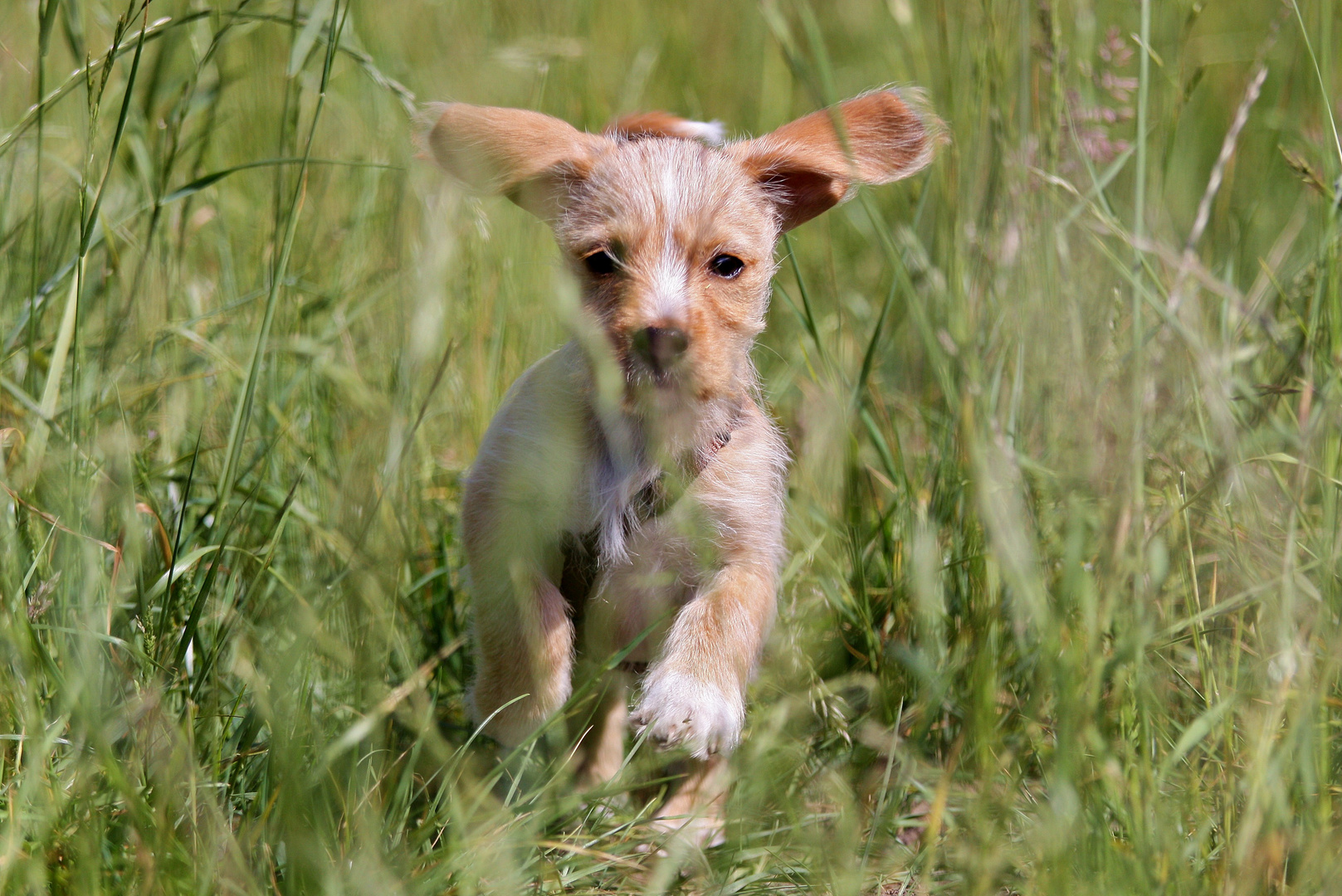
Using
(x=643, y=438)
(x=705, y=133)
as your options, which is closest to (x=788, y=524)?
(x=643, y=438)

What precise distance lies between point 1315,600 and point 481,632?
1.74m

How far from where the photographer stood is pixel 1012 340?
2.55m

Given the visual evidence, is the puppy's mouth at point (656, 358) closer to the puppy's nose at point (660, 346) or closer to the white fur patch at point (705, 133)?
the puppy's nose at point (660, 346)

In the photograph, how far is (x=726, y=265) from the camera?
2545mm

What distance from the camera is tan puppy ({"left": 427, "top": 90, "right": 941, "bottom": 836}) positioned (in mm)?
2387

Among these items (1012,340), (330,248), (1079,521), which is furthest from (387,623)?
(330,248)

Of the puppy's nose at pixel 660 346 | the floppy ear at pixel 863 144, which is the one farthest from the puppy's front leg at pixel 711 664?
the floppy ear at pixel 863 144

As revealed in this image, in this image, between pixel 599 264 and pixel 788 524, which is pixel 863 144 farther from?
pixel 788 524

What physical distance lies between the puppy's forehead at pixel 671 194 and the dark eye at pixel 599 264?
0.19 feet

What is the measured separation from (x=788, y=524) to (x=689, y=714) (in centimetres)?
83

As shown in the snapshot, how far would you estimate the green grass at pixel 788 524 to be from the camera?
1.63 m

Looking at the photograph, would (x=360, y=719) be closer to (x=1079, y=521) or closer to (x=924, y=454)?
(x=1079, y=521)

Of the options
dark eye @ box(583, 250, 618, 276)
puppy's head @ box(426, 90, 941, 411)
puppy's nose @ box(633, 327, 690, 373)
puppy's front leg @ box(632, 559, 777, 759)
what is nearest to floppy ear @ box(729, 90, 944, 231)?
puppy's head @ box(426, 90, 941, 411)

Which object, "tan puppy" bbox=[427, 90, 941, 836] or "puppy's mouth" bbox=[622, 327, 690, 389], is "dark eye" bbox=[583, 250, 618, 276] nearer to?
"tan puppy" bbox=[427, 90, 941, 836]
